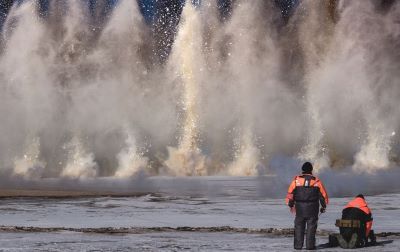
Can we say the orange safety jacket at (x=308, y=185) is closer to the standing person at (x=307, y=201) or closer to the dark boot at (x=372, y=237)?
the standing person at (x=307, y=201)

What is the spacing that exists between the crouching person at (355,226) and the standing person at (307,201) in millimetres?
629

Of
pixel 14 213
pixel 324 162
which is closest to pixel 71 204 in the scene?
pixel 14 213

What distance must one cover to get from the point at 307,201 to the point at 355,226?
1147 millimetres

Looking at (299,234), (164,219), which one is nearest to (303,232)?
(299,234)

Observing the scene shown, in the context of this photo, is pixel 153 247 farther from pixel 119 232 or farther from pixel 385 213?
pixel 385 213

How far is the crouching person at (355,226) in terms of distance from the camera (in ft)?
50.5

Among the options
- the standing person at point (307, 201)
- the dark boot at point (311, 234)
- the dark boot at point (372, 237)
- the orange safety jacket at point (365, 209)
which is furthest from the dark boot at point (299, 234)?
the dark boot at point (372, 237)

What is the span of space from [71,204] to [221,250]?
1462cm

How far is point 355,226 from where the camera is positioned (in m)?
15.4

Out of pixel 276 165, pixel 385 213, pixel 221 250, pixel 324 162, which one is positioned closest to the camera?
pixel 221 250

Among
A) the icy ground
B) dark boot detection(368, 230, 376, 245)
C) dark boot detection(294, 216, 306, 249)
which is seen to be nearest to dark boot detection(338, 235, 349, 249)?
the icy ground

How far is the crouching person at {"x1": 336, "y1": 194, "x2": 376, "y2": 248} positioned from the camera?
50.5ft

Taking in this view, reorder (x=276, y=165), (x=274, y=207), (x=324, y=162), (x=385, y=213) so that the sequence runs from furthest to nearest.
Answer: (x=324, y=162) → (x=276, y=165) → (x=274, y=207) → (x=385, y=213)

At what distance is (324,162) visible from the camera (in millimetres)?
68750
